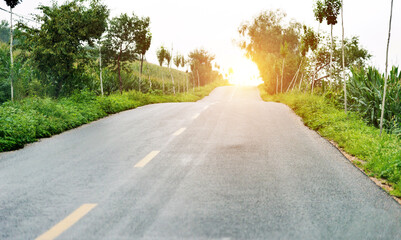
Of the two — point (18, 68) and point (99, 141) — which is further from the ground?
point (18, 68)

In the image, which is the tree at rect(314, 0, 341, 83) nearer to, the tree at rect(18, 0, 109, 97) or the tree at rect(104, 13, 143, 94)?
the tree at rect(18, 0, 109, 97)

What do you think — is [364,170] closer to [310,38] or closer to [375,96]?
[375,96]

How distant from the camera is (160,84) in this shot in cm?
3938

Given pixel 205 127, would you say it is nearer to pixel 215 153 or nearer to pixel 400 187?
pixel 215 153

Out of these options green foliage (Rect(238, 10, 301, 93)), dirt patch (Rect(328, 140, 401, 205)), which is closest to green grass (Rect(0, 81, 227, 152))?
dirt patch (Rect(328, 140, 401, 205))

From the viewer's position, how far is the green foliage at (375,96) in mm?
10555

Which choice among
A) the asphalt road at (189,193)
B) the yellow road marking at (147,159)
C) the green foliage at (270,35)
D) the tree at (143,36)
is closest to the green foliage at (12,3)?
the asphalt road at (189,193)

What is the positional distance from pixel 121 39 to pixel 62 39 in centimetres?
1334

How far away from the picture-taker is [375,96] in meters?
11.2

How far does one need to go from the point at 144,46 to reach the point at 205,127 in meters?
20.3

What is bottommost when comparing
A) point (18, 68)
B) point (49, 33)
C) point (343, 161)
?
point (343, 161)

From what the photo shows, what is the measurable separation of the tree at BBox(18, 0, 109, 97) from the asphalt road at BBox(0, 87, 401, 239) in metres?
8.30

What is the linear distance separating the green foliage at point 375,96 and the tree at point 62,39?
11.7 m

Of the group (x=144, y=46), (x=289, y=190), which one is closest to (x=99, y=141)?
(x=289, y=190)
